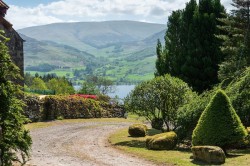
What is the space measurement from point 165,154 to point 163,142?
2.16m

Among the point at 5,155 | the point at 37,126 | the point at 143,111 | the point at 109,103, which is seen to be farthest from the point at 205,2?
the point at 5,155

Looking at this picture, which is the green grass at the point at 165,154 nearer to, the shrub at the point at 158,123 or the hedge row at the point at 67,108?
the shrub at the point at 158,123

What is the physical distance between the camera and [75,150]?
23281 millimetres

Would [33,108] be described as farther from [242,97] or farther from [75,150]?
[242,97]

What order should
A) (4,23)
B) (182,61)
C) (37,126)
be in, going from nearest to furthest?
(4,23) → (37,126) → (182,61)

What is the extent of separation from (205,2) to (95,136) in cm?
2757

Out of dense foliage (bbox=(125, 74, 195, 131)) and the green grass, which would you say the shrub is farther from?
the green grass

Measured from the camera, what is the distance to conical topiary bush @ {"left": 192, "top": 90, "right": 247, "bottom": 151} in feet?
68.1

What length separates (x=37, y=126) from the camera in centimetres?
3728

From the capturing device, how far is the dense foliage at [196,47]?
45.1 metres

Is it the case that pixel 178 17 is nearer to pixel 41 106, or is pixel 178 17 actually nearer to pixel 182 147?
pixel 41 106

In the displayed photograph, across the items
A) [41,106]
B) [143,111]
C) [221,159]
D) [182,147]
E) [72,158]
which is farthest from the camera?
[41,106]

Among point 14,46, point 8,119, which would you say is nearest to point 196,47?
point 14,46

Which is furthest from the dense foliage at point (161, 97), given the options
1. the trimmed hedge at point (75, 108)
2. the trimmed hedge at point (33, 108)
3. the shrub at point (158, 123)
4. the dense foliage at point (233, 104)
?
the trimmed hedge at point (75, 108)
